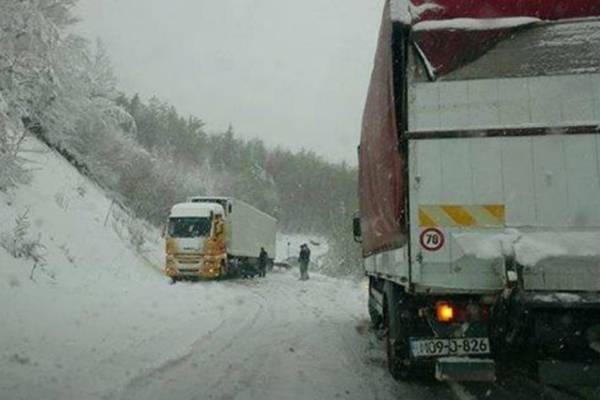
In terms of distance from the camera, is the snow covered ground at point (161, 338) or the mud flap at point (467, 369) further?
the snow covered ground at point (161, 338)

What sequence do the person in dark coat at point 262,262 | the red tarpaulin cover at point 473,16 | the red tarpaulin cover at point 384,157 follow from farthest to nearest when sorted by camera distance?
the person in dark coat at point 262,262, the red tarpaulin cover at point 384,157, the red tarpaulin cover at point 473,16

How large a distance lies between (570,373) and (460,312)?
101cm

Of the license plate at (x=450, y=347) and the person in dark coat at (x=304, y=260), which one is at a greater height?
the person in dark coat at (x=304, y=260)

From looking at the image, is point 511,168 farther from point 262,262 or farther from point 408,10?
point 262,262

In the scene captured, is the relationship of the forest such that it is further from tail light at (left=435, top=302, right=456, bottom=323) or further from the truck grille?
tail light at (left=435, top=302, right=456, bottom=323)

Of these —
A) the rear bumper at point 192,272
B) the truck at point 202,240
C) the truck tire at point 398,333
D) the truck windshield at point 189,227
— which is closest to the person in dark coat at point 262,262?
the truck at point 202,240

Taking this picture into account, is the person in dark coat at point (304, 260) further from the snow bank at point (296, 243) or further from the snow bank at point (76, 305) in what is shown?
the snow bank at point (296, 243)

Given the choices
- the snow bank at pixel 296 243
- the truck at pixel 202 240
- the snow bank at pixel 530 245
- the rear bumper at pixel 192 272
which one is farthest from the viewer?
the snow bank at pixel 296 243

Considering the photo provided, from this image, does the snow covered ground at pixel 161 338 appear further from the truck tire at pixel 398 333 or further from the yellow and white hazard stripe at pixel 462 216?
the yellow and white hazard stripe at pixel 462 216

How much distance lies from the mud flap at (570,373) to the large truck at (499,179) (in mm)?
11

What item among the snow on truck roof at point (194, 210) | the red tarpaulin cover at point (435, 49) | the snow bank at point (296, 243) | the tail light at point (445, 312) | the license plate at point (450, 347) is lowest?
the license plate at point (450, 347)

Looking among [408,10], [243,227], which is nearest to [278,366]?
[408,10]

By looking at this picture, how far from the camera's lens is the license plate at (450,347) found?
5289 millimetres

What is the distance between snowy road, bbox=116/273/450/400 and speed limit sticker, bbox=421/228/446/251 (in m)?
1.65
